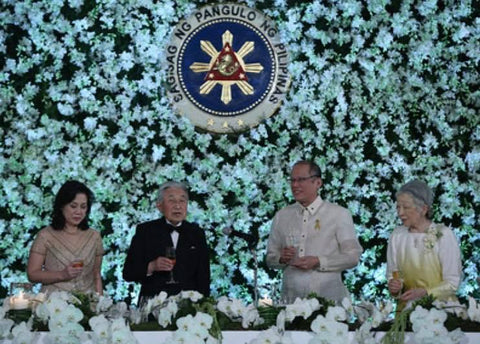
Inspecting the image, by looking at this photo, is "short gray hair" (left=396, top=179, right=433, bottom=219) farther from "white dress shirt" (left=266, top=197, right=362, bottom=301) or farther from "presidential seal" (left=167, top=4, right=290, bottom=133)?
"presidential seal" (left=167, top=4, right=290, bottom=133)

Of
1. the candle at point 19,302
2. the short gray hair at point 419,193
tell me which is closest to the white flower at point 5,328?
the candle at point 19,302

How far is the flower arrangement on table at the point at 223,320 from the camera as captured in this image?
7.98ft

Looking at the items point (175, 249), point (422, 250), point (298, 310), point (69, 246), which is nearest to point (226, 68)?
point (175, 249)

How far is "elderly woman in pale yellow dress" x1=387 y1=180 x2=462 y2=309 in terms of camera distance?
424 centimetres

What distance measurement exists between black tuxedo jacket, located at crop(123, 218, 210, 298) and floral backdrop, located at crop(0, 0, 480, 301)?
87 cm

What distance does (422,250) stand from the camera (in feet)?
14.2

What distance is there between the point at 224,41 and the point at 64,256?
1858 mm

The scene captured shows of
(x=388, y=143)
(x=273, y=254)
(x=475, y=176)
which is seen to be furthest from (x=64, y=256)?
(x=475, y=176)

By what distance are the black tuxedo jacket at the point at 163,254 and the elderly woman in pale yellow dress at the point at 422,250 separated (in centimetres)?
96

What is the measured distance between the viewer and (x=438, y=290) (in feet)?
13.8

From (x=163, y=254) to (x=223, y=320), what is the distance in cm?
160

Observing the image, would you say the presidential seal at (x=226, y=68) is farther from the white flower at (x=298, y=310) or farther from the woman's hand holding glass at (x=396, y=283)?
the white flower at (x=298, y=310)

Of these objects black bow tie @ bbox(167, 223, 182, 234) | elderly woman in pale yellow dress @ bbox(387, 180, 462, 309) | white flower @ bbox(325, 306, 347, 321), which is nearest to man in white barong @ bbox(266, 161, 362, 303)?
elderly woman in pale yellow dress @ bbox(387, 180, 462, 309)

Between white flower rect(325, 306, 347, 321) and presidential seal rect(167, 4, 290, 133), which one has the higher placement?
presidential seal rect(167, 4, 290, 133)
